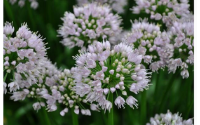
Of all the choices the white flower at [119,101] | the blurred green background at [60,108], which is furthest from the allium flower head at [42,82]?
the white flower at [119,101]

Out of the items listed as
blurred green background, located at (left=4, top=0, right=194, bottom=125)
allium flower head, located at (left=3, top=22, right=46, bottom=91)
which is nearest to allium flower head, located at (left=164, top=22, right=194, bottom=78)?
blurred green background, located at (left=4, top=0, right=194, bottom=125)

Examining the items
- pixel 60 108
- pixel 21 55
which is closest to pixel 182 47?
pixel 21 55

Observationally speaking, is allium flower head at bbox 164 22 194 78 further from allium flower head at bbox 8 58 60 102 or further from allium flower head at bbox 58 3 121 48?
allium flower head at bbox 8 58 60 102

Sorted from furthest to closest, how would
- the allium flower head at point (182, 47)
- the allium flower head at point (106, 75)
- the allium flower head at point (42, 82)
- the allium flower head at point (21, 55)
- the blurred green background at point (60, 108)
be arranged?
the blurred green background at point (60, 108)
the allium flower head at point (182, 47)
the allium flower head at point (42, 82)
the allium flower head at point (21, 55)
the allium flower head at point (106, 75)

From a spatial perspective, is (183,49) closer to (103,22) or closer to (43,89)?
(103,22)

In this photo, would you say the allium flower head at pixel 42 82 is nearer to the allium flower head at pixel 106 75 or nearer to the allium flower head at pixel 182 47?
the allium flower head at pixel 106 75
